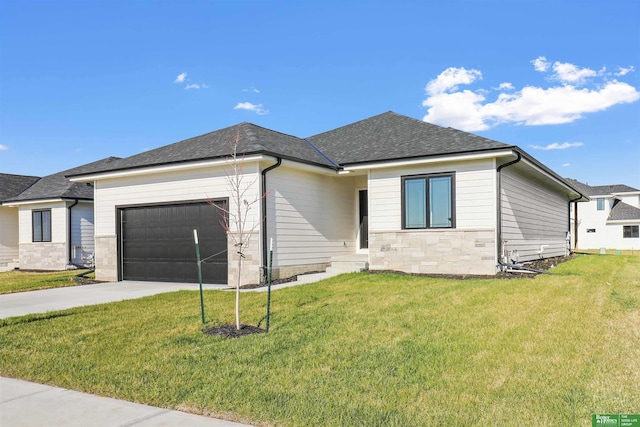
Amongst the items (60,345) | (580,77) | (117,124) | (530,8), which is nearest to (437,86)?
(580,77)

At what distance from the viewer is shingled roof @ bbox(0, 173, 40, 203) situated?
910 inches

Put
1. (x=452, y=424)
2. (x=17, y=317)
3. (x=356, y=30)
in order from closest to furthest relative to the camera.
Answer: (x=452, y=424) → (x=17, y=317) → (x=356, y=30)

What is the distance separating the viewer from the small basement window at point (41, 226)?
20578mm

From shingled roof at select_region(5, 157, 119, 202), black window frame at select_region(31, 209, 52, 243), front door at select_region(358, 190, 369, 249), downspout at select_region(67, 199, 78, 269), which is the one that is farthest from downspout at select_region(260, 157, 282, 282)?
black window frame at select_region(31, 209, 52, 243)

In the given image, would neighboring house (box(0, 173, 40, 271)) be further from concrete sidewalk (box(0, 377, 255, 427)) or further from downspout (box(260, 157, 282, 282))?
concrete sidewalk (box(0, 377, 255, 427))

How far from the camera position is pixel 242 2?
38.6ft

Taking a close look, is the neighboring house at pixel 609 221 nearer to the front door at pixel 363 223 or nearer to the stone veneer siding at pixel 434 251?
the front door at pixel 363 223

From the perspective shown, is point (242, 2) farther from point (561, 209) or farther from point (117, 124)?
point (561, 209)

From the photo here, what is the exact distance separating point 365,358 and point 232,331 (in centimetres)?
220

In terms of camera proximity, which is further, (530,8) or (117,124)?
(117,124)

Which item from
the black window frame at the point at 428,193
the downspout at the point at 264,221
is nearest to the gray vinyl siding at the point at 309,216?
the downspout at the point at 264,221

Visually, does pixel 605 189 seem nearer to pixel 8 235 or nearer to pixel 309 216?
pixel 309 216

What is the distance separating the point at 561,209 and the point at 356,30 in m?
14.5

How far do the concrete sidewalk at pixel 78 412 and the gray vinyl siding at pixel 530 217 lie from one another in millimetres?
10715
